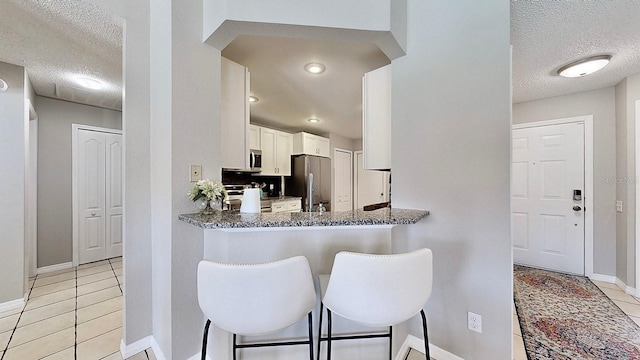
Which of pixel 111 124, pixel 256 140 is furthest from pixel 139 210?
pixel 111 124

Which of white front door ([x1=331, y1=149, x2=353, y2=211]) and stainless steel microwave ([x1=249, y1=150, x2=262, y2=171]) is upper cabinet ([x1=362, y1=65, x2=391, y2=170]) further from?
white front door ([x1=331, y1=149, x2=353, y2=211])

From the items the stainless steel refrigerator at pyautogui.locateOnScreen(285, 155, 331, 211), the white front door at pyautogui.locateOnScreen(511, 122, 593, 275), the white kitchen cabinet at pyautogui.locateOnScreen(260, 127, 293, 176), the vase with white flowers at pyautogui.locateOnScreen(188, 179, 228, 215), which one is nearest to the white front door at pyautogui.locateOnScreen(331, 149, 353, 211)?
the stainless steel refrigerator at pyautogui.locateOnScreen(285, 155, 331, 211)

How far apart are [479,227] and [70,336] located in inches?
123

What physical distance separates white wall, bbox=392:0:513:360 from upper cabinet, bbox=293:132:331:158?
129 inches

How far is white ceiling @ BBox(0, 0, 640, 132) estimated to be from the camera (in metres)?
1.75

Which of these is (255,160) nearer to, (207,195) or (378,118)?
(378,118)

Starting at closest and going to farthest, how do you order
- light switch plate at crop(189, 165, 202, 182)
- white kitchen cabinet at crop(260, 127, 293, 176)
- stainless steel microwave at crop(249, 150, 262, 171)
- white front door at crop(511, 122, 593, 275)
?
light switch plate at crop(189, 165, 202, 182) → white front door at crop(511, 122, 593, 275) → stainless steel microwave at crop(249, 150, 262, 171) → white kitchen cabinet at crop(260, 127, 293, 176)

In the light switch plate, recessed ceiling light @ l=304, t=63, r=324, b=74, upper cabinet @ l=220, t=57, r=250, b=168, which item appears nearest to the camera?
the light switch plate

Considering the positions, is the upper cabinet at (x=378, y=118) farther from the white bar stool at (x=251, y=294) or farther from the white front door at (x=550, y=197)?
the white front door at (x=550, y=197)

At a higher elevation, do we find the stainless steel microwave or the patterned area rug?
the stainless steel microwave

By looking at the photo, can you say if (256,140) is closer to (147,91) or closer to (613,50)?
(147,91)

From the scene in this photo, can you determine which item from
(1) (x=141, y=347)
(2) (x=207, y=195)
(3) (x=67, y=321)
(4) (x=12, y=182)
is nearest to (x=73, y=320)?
(3) (x=67, y=321)

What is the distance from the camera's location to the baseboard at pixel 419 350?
1.70 m

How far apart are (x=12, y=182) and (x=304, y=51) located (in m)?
3.05
